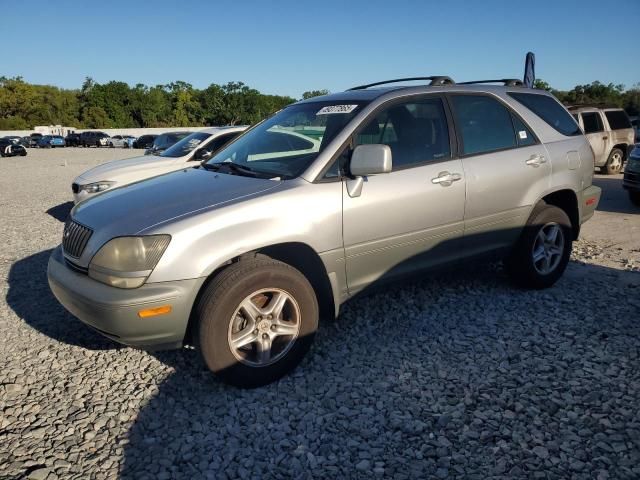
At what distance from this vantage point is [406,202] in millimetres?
3441

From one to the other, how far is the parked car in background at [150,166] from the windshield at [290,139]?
317 cm

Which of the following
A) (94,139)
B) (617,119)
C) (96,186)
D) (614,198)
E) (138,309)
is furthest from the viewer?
(94,139)

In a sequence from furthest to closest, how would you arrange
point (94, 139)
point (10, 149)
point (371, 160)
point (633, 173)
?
point (94, 139) → point (10, 149) → point (633, 173) → point (371, 160)

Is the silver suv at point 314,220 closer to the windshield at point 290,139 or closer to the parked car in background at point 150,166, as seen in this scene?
the windshield at point 290,139

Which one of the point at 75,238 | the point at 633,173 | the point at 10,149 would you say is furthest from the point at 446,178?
the point at 10,149

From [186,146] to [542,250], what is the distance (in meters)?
6.23

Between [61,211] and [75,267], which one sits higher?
[75,267]

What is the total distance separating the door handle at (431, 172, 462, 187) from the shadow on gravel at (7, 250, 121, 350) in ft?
9.13

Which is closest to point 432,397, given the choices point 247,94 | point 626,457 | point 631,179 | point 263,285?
point 626,457

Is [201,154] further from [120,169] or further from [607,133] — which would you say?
[607,133]

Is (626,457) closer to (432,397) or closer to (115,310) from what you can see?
(432,397)

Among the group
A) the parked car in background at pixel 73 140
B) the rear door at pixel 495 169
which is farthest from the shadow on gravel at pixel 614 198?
the parked car in background at pixel 73 140

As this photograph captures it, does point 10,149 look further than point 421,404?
Yes

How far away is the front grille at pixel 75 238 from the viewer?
9.86 feet
